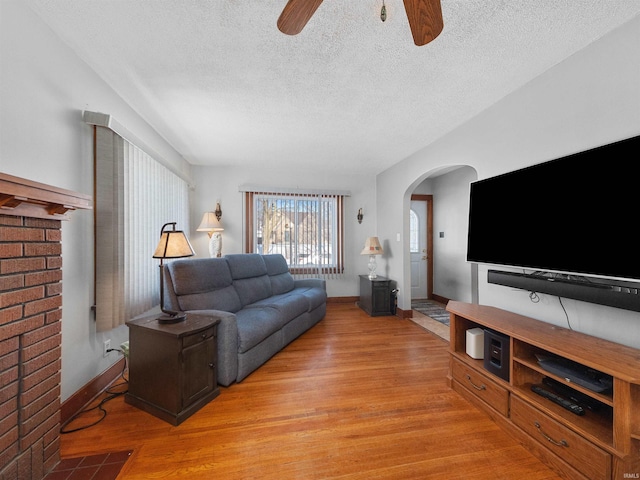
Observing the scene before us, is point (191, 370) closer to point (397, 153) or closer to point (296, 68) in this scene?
point (296, 68)

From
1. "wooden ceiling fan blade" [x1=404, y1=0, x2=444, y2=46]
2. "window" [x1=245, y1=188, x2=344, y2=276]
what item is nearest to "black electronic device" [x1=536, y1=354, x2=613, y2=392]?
"wooden ceiling fan blade" [x1=404, y1=0, x2=444, y2=46]

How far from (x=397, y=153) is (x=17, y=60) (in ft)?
12.0

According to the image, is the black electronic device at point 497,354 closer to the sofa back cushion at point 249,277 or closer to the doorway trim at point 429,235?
the sofa back cushion at point 249,277

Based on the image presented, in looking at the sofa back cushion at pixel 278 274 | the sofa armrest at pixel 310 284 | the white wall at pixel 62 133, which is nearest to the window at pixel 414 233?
the sofa armrest at pixel 310 284

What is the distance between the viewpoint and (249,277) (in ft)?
11.2

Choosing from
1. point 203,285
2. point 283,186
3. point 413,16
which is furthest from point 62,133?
point 283,186

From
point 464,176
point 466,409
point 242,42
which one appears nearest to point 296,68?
point 242,42

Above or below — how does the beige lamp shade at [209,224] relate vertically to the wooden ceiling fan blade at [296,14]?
below

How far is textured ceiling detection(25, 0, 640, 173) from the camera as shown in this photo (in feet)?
4.75

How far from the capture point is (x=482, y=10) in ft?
4.72

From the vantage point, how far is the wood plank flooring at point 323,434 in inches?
54.4

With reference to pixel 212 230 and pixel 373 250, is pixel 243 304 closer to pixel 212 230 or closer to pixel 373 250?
pixel 212 230

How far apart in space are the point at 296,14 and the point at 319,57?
29.4 inches

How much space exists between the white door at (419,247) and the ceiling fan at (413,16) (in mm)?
4289
